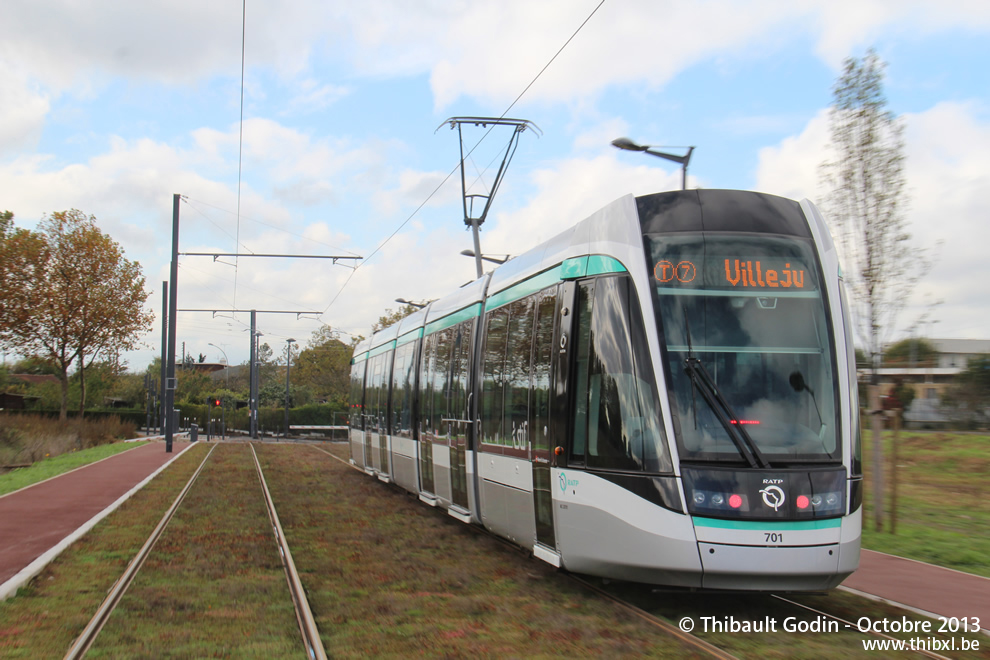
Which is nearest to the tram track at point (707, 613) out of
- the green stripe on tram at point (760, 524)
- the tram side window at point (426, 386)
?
the green stripe on tram at point (760, 524)

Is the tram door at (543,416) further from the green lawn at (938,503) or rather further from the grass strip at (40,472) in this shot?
the grass strip at (40,472)

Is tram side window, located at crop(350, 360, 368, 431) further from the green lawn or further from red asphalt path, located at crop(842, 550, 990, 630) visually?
red asphalt path, located at crop(842, 550, 990, 630)

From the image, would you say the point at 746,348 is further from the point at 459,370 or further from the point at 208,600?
the point at 459,370

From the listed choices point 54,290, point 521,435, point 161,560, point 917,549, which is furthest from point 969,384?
point 54,290

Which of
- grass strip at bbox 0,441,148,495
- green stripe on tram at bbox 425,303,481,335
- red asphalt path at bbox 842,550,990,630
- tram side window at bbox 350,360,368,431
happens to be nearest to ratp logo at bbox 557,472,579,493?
red asphalt path at bbox 842,550,990,630

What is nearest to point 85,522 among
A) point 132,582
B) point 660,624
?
point 132,582

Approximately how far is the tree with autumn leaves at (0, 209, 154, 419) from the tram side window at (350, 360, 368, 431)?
73.0ft

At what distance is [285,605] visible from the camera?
24.3 ft

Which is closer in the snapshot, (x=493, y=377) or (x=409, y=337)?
(x=493, y=377)

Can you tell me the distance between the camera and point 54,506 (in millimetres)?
14414

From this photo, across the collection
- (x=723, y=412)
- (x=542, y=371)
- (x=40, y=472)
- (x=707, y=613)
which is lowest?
(x=707, y=613)

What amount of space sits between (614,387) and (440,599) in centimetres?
239

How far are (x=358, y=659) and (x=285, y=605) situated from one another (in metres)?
1.89

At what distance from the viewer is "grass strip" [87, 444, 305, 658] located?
6.09 m
